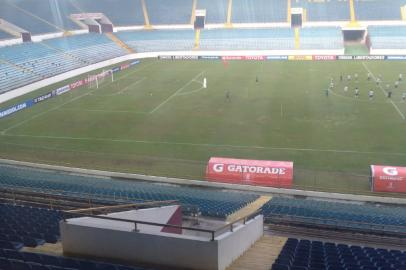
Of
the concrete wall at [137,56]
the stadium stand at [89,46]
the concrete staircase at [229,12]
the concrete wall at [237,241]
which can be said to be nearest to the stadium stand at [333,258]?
the concrete wall at [237,241]

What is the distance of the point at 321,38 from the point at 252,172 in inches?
1777

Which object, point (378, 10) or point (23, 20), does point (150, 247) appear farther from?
point (378, 10)

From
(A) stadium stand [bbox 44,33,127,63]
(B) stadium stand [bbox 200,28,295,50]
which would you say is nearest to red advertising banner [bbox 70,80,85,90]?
(A) stadium stand [bbox 44,33,127,63]

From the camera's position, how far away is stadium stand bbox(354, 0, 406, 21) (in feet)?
206

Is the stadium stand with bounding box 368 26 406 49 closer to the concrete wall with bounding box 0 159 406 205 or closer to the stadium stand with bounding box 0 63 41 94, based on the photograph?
the stadium stand with bounding box 0 63 41 94

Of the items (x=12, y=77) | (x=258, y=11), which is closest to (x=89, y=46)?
(x=12, y=77)

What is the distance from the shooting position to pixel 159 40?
209 ft

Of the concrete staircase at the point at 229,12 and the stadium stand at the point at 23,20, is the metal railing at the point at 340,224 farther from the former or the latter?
the concrete staircase at the point at 229,12

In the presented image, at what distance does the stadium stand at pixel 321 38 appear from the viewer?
5728 centimetres

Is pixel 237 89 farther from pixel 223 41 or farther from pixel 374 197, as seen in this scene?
pixel 223 41

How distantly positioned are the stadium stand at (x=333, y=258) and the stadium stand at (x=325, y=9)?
199 ft

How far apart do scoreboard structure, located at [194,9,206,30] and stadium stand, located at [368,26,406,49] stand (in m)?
24.7

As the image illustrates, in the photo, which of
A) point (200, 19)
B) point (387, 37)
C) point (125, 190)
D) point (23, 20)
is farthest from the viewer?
point (200, 19)

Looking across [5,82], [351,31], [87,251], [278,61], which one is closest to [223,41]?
[278,61]
